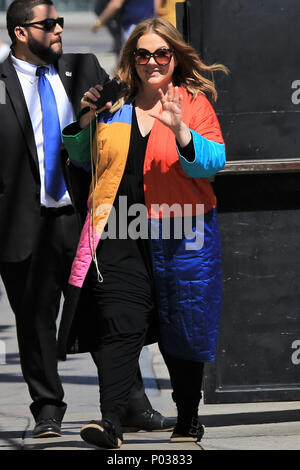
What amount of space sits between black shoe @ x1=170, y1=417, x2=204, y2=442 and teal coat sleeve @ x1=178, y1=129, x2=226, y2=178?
1.12 meters

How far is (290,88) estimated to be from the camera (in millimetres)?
5922

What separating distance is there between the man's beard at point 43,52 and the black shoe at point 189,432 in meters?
1.87

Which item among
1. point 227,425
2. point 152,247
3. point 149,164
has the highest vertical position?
point 149,164

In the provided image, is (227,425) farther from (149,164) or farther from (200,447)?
(149,164)

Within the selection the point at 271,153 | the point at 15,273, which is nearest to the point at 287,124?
the point at 271,153

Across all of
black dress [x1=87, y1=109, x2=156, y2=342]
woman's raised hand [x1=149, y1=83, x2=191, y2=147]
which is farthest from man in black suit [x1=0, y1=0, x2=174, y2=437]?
woman's raised hand [x1=149, y1=83, x2=191, y2=147]

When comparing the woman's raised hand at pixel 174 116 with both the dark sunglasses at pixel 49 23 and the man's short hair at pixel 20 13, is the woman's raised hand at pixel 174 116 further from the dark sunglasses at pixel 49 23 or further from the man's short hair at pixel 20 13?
the man's short hair at pixel 20 13

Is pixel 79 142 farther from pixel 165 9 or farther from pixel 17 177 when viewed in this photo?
pixel 165 9

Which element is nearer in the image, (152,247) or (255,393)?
(152,247)

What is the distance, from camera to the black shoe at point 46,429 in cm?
592

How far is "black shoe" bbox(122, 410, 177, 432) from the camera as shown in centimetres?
604

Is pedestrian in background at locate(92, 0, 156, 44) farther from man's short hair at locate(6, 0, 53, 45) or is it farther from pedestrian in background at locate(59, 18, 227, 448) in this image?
pedestrian in background at locate(59, 18, 227, 448)

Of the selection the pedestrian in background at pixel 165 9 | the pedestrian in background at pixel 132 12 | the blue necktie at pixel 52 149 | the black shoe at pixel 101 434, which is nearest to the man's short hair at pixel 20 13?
the blue necktie at pixel 52 149

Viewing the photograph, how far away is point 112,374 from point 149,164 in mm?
880
